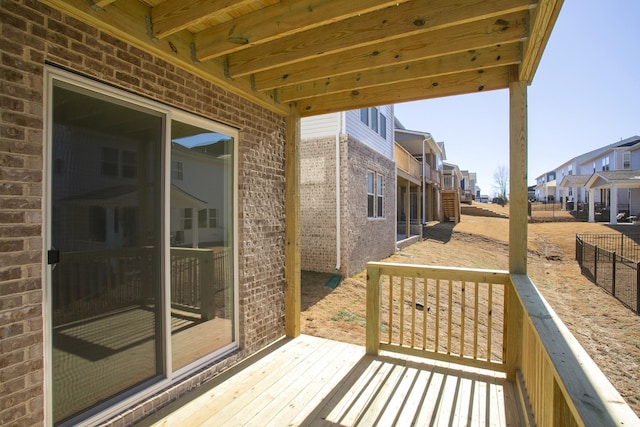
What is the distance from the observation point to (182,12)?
2.23 meters

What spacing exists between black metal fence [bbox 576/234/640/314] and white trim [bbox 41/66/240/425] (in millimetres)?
8788

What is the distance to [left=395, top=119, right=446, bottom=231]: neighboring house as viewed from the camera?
1475 centimetres

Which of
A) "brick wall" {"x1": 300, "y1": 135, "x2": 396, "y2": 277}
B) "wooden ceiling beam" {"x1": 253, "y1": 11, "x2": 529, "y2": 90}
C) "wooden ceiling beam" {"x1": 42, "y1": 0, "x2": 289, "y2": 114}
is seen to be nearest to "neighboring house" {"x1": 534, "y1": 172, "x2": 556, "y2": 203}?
"brick wall" {"x1": 300, "y1": 135, "x2": 396, "y2": 277}

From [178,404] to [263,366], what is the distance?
888 mm

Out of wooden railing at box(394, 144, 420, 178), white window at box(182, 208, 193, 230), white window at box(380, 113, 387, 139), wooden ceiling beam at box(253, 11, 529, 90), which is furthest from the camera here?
wooden railing at box(394, 144, 420, 178)

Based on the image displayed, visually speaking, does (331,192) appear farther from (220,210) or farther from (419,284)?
(220,210)

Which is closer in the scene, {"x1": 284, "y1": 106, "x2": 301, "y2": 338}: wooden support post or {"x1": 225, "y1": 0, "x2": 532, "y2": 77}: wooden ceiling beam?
{"x1": 225, "y1": 0, "x2": 532, "y2": 77}: wooden ceiling beam

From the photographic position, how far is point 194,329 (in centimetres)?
301

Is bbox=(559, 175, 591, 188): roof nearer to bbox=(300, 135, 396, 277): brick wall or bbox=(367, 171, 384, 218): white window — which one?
bbox=(367, 171, 384, 218): white window

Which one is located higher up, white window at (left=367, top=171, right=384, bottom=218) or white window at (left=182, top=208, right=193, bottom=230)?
white window at (left=367, top=171, right=384, bottom=218)

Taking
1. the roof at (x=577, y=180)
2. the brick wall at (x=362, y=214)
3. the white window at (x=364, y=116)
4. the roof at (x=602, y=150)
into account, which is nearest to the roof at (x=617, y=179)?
the roof at (x=577, y=180)

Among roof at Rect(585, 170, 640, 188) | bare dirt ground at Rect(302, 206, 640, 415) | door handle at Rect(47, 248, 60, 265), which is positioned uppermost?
roof at Rect(585, 170, 640, 188)

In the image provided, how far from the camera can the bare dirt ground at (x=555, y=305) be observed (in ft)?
17.2

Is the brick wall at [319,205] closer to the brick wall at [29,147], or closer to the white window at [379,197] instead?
the white window at [379,197]
